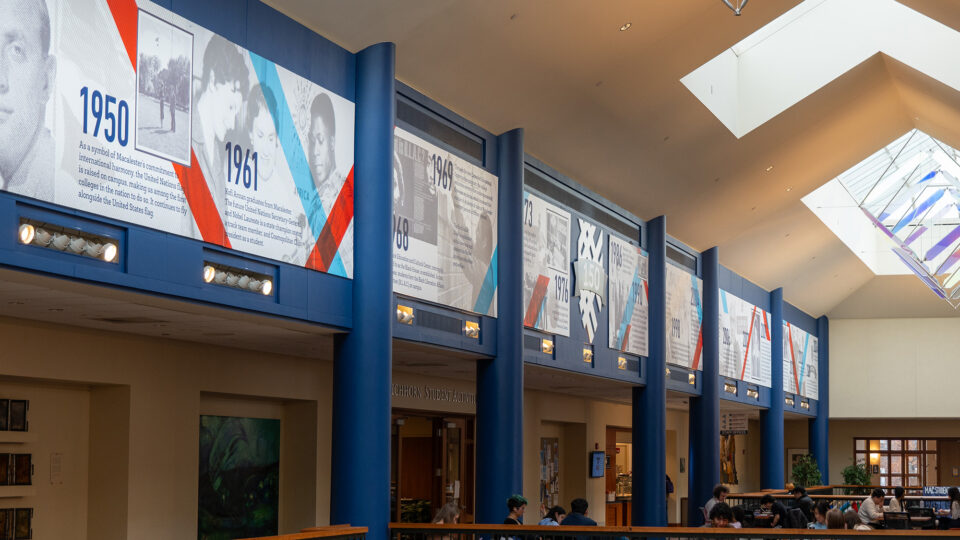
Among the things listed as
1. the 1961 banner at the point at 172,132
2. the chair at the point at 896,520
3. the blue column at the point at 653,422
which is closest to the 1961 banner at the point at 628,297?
the blue column at the point at 653,422

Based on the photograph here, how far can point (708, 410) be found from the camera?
74.2 ft

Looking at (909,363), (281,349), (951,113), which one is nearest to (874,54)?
(951,113)

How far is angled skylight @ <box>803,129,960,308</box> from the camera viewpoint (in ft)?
88.5

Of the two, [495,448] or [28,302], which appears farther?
[495,448]

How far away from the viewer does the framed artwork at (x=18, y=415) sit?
10.3 metres

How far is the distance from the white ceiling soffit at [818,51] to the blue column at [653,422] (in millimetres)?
3296

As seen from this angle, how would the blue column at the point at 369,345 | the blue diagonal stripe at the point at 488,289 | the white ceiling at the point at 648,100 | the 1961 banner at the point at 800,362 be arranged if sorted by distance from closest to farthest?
1. the blue column at the point at 369,345
2. the white ceiling at the point at 648,100
3. the blue diagonal stripe at the point at 488,289
4. the 1961 banner at the point at 800,362

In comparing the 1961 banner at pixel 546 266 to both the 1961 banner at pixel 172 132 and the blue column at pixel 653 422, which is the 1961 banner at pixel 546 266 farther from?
the 1961 banner at pixel 172 132

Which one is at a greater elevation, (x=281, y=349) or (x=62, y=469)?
(x=281, y=349)

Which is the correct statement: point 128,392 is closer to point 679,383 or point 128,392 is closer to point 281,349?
point 281,349

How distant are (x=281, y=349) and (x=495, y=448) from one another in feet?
9.66

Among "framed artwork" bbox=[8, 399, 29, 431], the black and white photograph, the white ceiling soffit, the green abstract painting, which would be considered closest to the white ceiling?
the white ceiling soffit

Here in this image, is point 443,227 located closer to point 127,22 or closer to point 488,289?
point 488,289

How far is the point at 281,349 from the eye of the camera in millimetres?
12758
